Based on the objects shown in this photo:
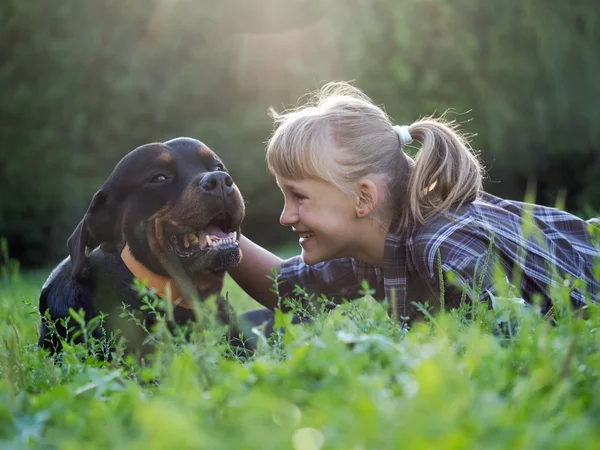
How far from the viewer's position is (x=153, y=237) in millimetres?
3342

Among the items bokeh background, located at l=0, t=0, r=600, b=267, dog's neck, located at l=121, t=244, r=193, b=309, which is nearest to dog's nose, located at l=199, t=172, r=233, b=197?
dog's neck, located at l=121, t=244, r=193, b=309

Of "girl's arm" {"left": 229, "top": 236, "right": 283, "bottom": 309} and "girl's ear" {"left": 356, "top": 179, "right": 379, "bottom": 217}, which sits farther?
"girl's arm" {"left": 229, "top": 236, "right": 283, "bottom": 309}

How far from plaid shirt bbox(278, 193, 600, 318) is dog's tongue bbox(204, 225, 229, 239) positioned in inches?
29.1

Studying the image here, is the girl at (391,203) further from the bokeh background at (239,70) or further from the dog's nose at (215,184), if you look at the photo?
the bokeh background at (239,70)

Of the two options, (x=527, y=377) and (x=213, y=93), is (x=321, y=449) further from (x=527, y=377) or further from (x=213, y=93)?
(x=213, y=93)

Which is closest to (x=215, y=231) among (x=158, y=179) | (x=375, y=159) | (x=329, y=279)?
(x=158, y=179)

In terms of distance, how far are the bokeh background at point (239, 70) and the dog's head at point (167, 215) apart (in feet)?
22.5

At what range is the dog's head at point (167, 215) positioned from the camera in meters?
3.32

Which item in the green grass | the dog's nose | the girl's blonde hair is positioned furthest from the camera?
the dog's nose

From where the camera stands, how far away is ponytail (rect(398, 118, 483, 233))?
10.6 ft

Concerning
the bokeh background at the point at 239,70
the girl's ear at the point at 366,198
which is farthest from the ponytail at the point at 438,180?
the bokeh background at the point at 239,70

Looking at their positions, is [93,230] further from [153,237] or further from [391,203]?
[391,203]

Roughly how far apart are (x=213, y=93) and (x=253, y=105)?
61 centimetres

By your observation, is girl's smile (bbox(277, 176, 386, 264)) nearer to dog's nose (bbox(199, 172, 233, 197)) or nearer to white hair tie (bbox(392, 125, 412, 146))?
dog's nose (bbox(199, 172, 233, 197))
